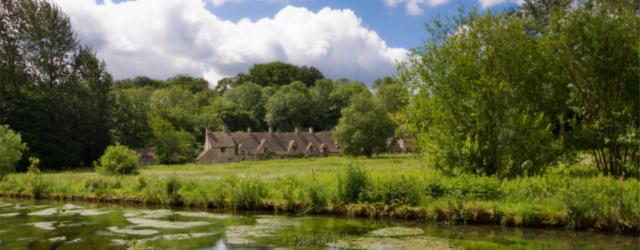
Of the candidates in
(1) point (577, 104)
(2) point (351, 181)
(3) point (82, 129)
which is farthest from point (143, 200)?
(3) point (82, 129)

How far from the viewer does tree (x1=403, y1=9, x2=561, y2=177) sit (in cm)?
2328

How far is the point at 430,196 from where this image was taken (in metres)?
21.5

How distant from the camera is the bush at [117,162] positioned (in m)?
39.2

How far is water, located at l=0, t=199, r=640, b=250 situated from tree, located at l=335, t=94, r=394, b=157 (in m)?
50.3

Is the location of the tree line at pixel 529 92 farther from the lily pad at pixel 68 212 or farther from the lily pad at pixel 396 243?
the lily pad at pixel 68 212

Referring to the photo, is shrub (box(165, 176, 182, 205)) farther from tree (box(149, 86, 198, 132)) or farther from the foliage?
tree (box(149, 86, 198, 132))

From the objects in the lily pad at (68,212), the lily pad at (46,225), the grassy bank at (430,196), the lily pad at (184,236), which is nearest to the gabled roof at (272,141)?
the grassy bank at (430,196)

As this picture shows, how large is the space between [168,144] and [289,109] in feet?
126

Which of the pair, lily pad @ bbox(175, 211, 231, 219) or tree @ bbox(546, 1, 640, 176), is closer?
tree @ bbox(546, 1, 640, 176)

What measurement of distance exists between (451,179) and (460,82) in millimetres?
5134

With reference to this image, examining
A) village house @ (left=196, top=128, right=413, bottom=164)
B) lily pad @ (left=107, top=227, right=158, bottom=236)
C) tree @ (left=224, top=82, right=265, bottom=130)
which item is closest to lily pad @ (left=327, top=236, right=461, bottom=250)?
A: lily pad @ (left=107, top=227, right=158, bottom=236)

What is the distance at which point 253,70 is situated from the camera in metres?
139

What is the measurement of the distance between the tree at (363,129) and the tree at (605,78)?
49102 millimetres

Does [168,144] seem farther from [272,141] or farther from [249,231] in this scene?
[249,231]
